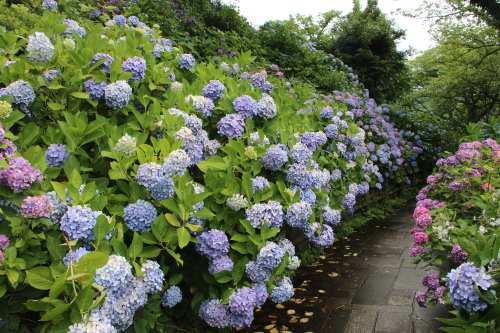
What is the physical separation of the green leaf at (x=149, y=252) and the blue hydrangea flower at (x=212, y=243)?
11.7 inches

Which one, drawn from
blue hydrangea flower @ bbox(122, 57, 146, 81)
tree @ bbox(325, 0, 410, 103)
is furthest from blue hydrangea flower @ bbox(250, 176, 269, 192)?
tree @ bbox(325, 0, 410, 103)

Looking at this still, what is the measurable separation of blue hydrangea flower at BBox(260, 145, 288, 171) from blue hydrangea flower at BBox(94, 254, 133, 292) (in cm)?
122

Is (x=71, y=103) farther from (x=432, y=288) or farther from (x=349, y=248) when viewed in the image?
(x=349, y=248)

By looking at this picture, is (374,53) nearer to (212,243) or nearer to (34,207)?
(212,243)

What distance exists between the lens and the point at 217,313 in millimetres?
2021

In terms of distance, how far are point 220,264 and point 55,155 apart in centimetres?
98

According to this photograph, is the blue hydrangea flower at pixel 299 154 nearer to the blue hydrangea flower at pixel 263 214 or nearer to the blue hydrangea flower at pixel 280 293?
the blue hydrangea flower at pixel 263 214

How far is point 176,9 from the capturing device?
792 cm

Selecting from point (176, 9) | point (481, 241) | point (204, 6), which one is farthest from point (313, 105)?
point (204, 6)

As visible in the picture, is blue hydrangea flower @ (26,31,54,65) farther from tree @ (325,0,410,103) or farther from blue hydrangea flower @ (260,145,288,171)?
tree @ (325,0,410,103)

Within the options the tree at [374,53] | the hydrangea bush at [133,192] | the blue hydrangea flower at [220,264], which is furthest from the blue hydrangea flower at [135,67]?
the tree at [374,53]

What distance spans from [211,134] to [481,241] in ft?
5.66

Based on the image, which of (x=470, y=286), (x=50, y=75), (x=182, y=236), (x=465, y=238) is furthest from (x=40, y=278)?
(x=465, y=238)

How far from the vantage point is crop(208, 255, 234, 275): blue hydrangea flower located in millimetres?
2016
